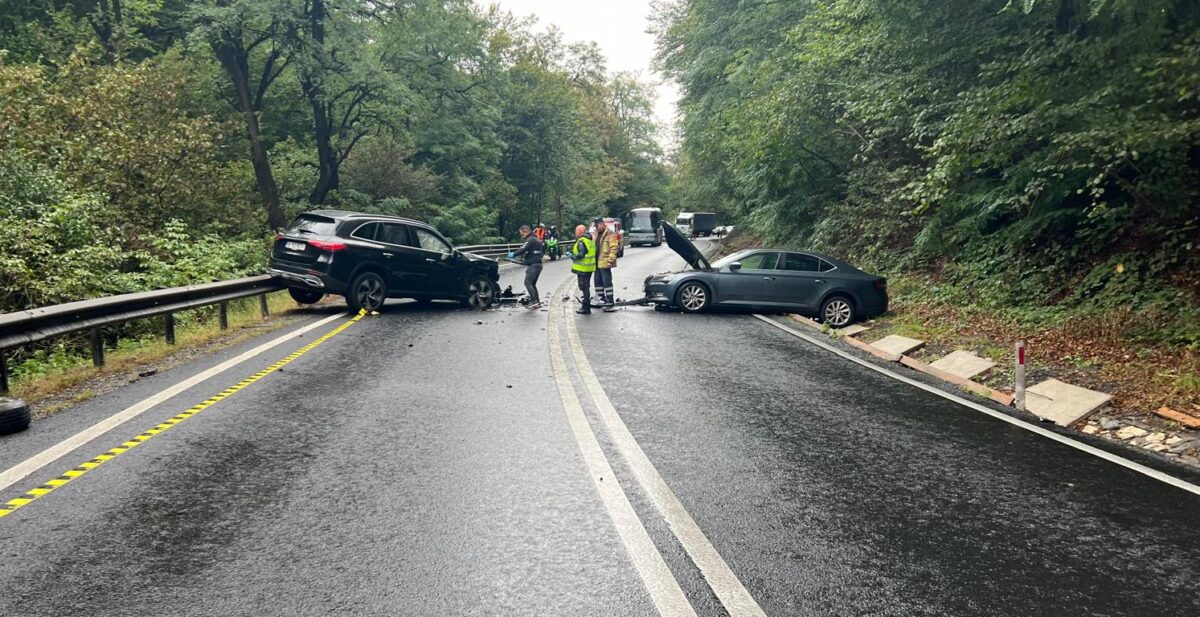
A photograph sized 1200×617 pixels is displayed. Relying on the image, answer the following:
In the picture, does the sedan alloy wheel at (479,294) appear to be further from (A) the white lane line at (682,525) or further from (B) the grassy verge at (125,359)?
(A) the white lane line at (682,525)

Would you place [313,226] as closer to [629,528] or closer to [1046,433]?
[629,528]

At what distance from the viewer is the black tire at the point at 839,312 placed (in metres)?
13.9

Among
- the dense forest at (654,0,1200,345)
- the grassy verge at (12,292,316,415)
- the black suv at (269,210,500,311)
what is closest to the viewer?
the grassy verge at (12,292,316,415)

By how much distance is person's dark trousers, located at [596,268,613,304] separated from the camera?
15188 mm

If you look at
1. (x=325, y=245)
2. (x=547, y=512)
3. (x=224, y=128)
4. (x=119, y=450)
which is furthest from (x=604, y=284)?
(x=224, y=128)

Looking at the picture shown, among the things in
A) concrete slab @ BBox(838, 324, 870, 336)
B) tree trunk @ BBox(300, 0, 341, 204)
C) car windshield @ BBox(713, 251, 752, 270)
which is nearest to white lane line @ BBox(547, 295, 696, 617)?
concrete slab @ BBox(838, 324, 870, 336)

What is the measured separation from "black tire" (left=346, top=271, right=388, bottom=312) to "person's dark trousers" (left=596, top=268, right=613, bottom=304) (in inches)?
167

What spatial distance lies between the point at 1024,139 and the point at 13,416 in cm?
A: 1119

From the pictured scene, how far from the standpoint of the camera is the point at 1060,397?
7.62m

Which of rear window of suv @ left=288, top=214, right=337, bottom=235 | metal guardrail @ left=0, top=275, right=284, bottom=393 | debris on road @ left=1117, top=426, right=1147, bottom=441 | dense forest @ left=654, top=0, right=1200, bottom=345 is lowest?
debris on road @ left=1117, top=426, right=1147, bottom=441

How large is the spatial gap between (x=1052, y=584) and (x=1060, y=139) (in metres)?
7.27

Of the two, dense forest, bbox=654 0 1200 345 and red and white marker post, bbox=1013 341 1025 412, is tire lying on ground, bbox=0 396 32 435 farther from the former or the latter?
dense forest, bbox=654 0 1200 345

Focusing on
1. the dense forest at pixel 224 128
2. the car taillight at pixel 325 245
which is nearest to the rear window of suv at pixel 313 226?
the car taillight at pixel 325 245

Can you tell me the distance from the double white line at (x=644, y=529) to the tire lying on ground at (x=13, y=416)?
13.5 feet
